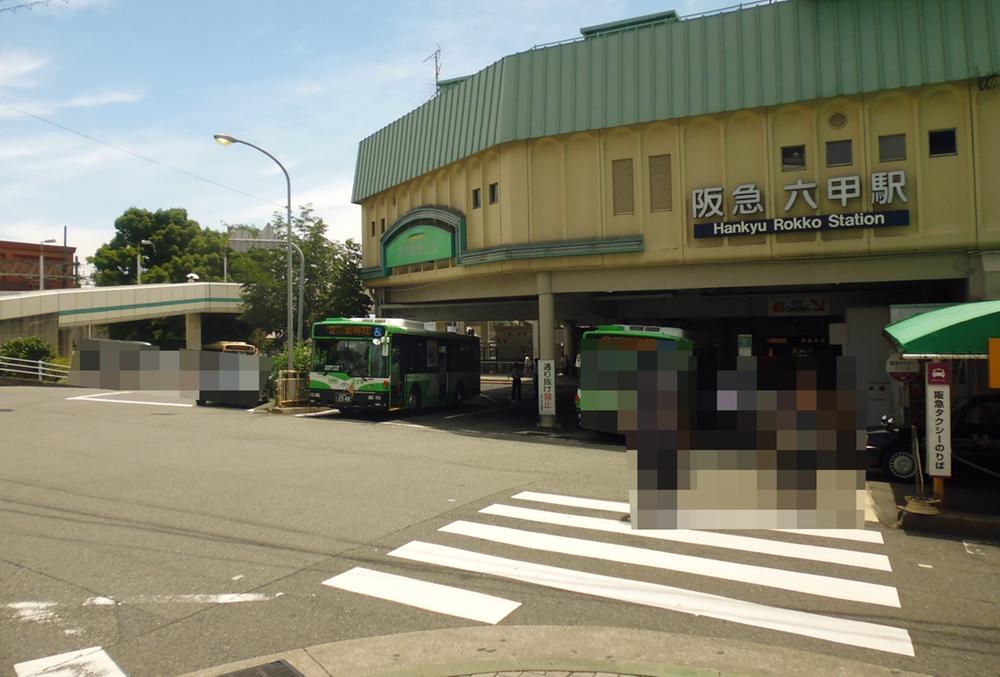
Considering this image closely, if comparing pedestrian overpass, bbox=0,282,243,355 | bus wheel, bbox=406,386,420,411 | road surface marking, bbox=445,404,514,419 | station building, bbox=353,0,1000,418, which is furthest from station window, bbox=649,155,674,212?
pedestrian overpass, bbox=0,282,243,355

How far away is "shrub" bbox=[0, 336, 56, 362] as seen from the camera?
35062 mm

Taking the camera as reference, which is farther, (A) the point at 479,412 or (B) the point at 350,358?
(A) the point at 479,412

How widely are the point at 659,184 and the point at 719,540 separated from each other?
1268 cm

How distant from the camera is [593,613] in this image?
5.68 m

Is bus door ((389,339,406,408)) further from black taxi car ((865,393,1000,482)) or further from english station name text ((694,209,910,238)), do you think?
black taxi car ((865,393,1000,482))

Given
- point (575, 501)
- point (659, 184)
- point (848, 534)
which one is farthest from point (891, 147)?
point (575, 501)

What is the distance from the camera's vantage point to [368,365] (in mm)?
21156

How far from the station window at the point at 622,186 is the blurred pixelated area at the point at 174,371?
14799 mm

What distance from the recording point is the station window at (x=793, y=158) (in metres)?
17.0

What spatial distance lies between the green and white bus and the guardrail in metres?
20.2

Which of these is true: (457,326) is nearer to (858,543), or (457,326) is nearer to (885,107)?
(885,107)

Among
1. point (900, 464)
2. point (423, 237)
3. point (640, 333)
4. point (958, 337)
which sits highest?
point (423, 237)

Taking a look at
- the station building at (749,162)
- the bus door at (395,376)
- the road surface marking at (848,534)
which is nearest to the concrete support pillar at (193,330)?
the station building at (749,162)

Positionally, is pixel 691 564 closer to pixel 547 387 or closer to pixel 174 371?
pixel 547 387
